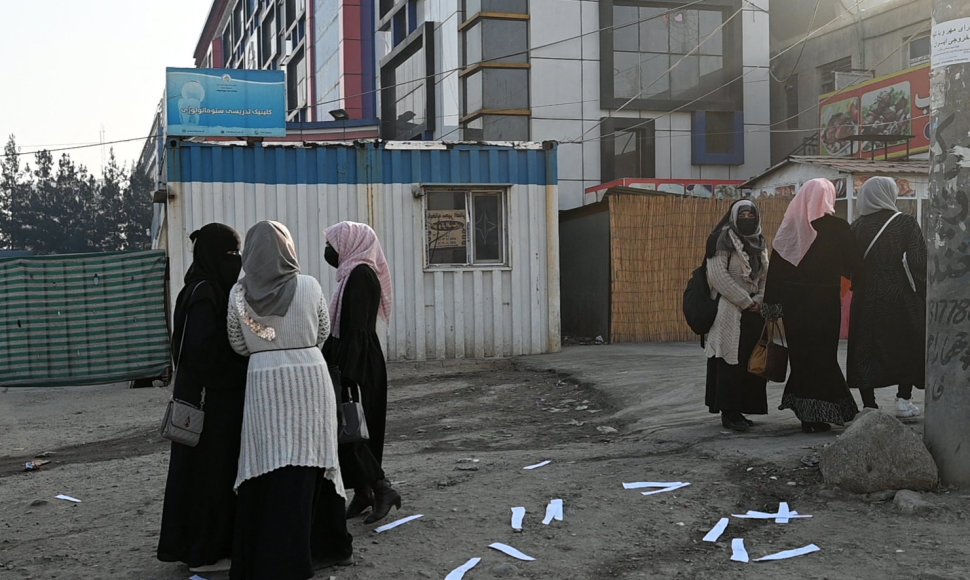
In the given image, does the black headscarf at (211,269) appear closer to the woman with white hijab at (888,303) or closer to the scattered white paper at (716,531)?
the scattered white paper at (716,531)

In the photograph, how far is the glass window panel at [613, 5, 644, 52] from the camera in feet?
77.6

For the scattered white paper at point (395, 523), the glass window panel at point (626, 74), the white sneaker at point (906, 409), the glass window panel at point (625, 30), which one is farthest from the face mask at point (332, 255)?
the glass window panel at point (625, 30)

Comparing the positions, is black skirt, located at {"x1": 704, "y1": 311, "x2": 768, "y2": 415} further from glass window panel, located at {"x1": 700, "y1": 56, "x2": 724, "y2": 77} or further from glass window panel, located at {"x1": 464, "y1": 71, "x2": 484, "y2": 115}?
glass window panel, located at {"x1": 700, "y1": 56, "x2": 724, "y2": 77}

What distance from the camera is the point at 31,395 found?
38.6 ft

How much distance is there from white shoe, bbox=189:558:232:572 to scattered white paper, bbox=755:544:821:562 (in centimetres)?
235

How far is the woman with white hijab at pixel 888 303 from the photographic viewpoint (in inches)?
255

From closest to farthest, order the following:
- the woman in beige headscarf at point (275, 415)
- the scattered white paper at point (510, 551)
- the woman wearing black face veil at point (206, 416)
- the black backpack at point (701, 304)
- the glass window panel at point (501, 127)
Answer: the woman in beige headscarf at point (275, 415)
the woman wearing black face veil at point (206, 416)
the scattered white paper at point (510, 551)
the black backpack at point (701, 304)
the glass window panel at point (501, 127)

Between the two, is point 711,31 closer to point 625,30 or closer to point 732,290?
point 625,30

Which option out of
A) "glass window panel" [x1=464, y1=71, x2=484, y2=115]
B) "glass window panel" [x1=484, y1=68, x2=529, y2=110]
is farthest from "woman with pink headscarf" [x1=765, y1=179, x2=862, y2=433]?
"glass window panel" [x1=464, y1=71, x2=484, y2=115]

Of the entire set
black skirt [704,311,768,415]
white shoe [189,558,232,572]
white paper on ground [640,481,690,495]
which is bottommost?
white shoe [189,558,232,572]

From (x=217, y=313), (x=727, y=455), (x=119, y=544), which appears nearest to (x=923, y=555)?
(x=727, y=455)

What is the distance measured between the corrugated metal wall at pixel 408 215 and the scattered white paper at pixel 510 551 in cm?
847

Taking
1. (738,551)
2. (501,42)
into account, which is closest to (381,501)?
(738,551)

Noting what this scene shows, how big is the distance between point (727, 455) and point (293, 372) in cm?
321
